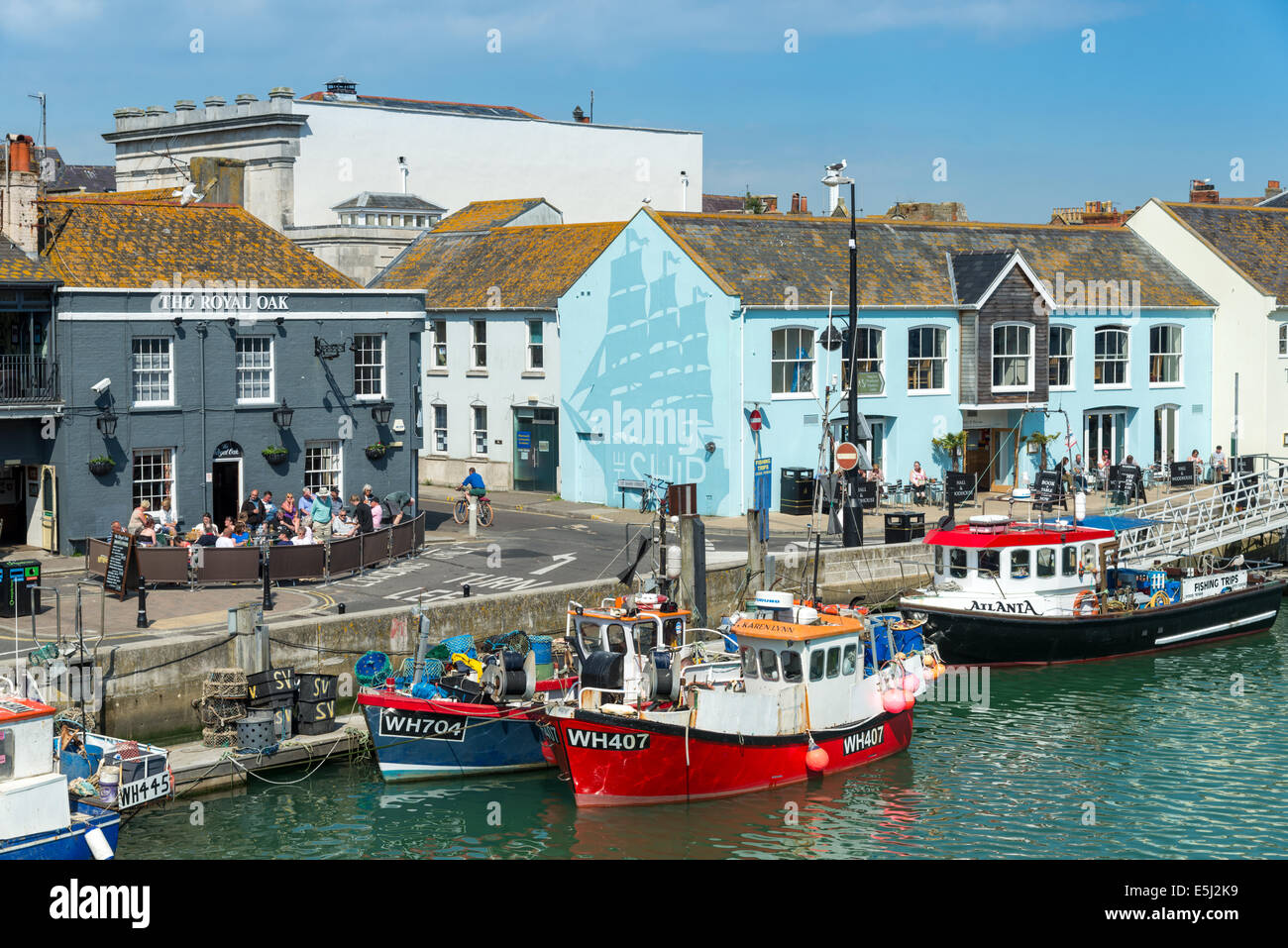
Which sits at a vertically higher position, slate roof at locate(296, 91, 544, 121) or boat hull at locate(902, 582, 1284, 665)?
slate roof at locate(296, 91, 544, 121)

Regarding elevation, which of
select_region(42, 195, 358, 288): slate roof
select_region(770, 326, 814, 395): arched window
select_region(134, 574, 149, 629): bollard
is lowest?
select_region(134, 574, 149, 629): bollard

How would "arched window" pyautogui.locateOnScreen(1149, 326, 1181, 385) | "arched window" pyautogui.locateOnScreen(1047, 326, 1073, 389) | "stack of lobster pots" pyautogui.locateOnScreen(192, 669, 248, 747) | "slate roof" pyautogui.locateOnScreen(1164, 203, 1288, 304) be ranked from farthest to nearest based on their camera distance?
"slate roof" pyautogui.locateOnScreen(1164, 203, 1288, 304)
"arched window" pyautogui.locateOnScreen(1149, 326, 1181, 385)
"arched window" pyautogui.locateOnScreen(1047, 326, 1073, 389)
"stack of lobster pots" pyautogui.locateOnScreen(192, 669, 248, 747)

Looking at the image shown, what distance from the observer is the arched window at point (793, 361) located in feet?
144

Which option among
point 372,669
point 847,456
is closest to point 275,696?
point 372,669

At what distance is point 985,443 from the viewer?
48.7 m

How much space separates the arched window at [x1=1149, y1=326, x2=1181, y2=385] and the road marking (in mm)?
23901

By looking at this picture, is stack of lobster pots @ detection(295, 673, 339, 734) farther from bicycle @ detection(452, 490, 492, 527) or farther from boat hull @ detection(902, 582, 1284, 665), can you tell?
bicycle @ detection(452, 490, 492, 527)

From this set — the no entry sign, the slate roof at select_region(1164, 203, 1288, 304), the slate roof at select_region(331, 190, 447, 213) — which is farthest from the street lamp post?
the slate roof at select_region(331, 190, 447, 213)

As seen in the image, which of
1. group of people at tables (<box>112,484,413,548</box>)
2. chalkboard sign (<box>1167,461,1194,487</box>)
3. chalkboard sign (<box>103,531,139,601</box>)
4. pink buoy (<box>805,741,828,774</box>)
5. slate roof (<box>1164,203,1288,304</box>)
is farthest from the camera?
slate roof (<box>1164,203,1288,304</box>)

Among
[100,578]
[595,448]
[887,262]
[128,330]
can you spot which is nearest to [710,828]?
[100,578]

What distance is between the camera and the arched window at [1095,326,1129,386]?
164 ft

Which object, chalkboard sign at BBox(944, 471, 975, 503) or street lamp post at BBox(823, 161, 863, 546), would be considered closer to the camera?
street lamp post at BBox(823, 161, 863, 546)
